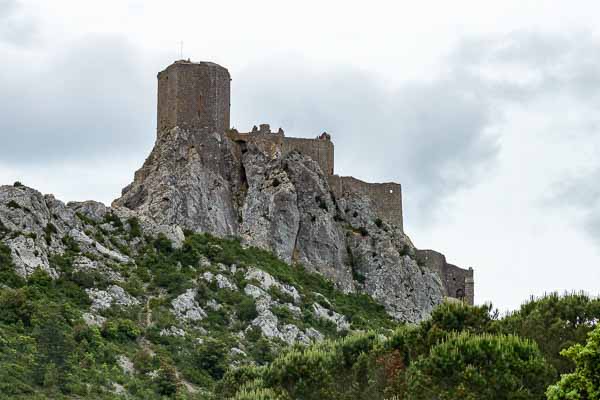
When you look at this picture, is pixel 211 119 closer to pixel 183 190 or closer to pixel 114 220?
pixel 183 190

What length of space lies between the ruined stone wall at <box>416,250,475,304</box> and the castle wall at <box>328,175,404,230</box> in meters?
2.69

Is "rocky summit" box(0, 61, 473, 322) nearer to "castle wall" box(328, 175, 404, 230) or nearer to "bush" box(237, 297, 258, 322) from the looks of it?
"castle wall" box(328, 175, 404, 230)

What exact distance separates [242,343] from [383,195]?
17.7 m

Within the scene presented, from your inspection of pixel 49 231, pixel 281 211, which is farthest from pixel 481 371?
pixel 281 211

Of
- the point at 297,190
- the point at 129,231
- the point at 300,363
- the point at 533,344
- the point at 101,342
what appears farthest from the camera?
the point at 297,190

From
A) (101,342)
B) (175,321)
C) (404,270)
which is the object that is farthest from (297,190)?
(101,342)

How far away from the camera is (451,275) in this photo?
81438 mm

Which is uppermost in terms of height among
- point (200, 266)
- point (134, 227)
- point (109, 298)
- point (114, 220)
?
point (114, 220)

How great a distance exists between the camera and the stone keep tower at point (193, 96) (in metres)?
72.9

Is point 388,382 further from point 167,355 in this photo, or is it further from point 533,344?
point 167,355

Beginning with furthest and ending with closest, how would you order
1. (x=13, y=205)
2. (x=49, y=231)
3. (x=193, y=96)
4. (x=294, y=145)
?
(x=294, y=145), (x=193, y=96), (x=49, y=231), (x=13, y=205)

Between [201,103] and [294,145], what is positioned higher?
[201,103]

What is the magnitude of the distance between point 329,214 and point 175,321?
14.2m

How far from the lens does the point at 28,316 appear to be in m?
60.6
